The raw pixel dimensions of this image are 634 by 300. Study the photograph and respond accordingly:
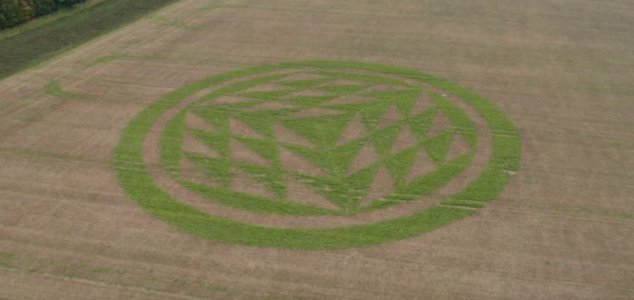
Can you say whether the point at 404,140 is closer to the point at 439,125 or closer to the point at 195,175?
the point at 439,125

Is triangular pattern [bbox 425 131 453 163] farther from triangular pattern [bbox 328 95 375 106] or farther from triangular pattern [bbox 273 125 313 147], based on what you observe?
triangular pattern [bbox 273 125 313 147]

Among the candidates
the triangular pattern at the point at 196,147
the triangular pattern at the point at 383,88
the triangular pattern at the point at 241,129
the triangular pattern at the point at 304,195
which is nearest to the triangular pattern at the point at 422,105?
the triangular pattern at the point at 383,88

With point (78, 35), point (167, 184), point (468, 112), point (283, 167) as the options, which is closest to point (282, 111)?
point (283, 167)

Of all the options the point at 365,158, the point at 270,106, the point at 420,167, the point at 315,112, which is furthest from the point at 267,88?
the point at 420,167

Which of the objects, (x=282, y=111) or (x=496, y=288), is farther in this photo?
(x=282, y=111)

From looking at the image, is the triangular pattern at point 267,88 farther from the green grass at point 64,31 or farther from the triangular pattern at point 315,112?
the green grass at point 64,31

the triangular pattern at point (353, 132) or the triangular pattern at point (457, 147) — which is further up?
the triangular pattern at point (353, 132)

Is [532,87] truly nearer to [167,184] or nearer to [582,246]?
[582,246]
